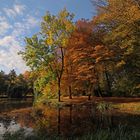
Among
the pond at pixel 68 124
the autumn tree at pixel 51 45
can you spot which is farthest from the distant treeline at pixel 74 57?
the pond at pixel 68 124

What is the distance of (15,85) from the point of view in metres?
82.0

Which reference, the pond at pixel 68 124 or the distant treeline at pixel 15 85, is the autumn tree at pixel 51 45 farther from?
the distant treeline at pixel 15 85

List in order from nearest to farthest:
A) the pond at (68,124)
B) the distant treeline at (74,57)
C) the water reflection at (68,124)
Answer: the pond at (68,124) < the water reflection at (68,124) < the distant treeline at (74,57)

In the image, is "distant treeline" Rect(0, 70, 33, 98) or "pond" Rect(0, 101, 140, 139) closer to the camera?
"pond" Rect(0, 101, 140, 139)

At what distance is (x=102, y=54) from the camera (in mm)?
32938

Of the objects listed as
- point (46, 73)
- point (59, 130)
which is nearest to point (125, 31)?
point (59, 130)

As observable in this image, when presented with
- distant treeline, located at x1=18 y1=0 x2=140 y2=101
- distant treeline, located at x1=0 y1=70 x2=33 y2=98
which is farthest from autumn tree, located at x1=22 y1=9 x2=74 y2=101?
distant treeline, located at x1=0 y1=70 x2=33 y2=98

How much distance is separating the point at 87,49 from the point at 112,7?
401 inches

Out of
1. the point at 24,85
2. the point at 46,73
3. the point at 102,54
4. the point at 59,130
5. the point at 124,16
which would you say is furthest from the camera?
the point at 24,85

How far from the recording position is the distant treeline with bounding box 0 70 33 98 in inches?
3209

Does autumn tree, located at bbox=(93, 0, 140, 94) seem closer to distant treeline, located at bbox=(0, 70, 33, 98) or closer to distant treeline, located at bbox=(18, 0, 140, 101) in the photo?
distant treeline, located at bbox=(18, 0, 140, 101)

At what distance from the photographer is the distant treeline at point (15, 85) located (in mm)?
81500

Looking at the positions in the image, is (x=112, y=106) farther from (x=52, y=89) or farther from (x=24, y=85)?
(x=24, y=85)

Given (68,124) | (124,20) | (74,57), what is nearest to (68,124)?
(68,124)
